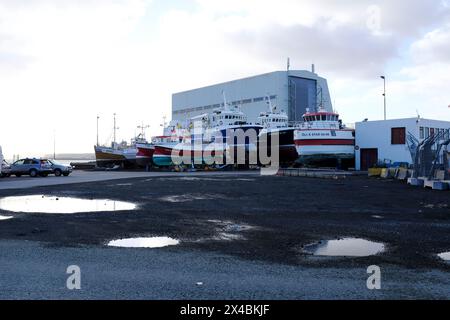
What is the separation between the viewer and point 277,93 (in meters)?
70.8

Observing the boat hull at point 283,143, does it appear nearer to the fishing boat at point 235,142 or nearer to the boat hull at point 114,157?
the fishing boat at point 235,142

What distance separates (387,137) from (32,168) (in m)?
34.6

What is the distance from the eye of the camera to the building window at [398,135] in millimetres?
46188

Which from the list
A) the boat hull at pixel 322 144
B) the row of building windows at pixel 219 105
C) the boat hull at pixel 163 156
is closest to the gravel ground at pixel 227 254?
the boat hull at pixel 322 144

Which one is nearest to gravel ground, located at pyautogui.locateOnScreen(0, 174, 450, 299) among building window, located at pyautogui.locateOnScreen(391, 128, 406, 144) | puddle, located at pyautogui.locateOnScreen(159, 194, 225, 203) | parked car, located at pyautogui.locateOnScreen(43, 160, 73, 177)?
puddle, located at pyautogui.locateOnScreen(159, 194, 225, 203)

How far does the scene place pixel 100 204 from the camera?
1566 centimetres

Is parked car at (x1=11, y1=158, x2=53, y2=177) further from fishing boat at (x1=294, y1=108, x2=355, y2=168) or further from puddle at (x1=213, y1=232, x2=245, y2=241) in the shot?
Answer: puddle at (x1=213, y1=232, x2=245, y2=241)

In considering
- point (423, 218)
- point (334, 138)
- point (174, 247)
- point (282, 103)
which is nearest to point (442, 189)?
point (423, 218)

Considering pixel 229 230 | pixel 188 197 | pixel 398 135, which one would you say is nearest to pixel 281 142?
pixel 398 135

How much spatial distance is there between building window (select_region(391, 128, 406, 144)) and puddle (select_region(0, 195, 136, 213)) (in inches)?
1459

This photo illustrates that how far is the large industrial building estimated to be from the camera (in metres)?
70.5

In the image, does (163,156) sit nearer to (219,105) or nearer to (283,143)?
(283,143)

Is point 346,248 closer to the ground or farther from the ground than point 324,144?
closer to the ground

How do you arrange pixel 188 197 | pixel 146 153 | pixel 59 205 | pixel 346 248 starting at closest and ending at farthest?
pixel 346 248 < pixel 59 205 < pixel 188 197 < pixel 146 153
